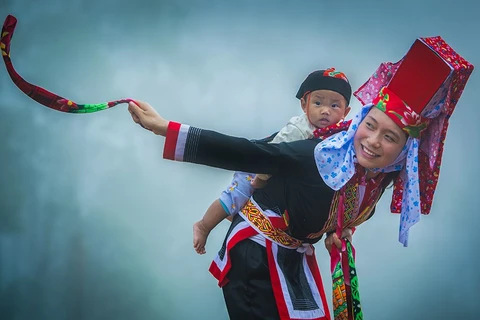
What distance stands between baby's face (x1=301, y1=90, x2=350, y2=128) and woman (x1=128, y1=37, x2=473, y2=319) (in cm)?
21

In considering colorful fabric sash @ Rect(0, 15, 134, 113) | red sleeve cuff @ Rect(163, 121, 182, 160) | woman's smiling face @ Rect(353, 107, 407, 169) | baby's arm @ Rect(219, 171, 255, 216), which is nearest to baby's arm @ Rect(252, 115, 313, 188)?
baby's arm @ Rect(219, 171, 255, 216)

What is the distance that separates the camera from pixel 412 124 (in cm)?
182

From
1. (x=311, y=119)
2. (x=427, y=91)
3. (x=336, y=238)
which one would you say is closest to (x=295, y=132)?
(x=311, y=119)

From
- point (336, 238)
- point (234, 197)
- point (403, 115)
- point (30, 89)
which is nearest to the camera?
point (30, 89)

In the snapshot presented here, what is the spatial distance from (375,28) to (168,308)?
170 cm

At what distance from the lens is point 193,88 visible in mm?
3176

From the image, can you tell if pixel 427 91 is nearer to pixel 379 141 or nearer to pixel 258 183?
pixel 379 141

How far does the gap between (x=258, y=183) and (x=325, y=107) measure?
1.13ft

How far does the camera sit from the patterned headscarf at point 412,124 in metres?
1.78

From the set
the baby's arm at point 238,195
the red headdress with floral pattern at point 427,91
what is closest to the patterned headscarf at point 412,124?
the red headdress with floral pattern at point 427,91

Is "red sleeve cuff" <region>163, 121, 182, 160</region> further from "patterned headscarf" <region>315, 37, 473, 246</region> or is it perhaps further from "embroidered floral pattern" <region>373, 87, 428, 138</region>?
"embroidered floral pattern" <region>373, 87, 428, 138</region>

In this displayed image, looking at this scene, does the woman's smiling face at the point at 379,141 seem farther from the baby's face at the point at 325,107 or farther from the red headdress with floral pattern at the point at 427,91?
the baby's face at the point at 325,107

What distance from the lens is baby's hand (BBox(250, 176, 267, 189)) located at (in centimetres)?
204

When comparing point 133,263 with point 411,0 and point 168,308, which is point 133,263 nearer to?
point 168,308
